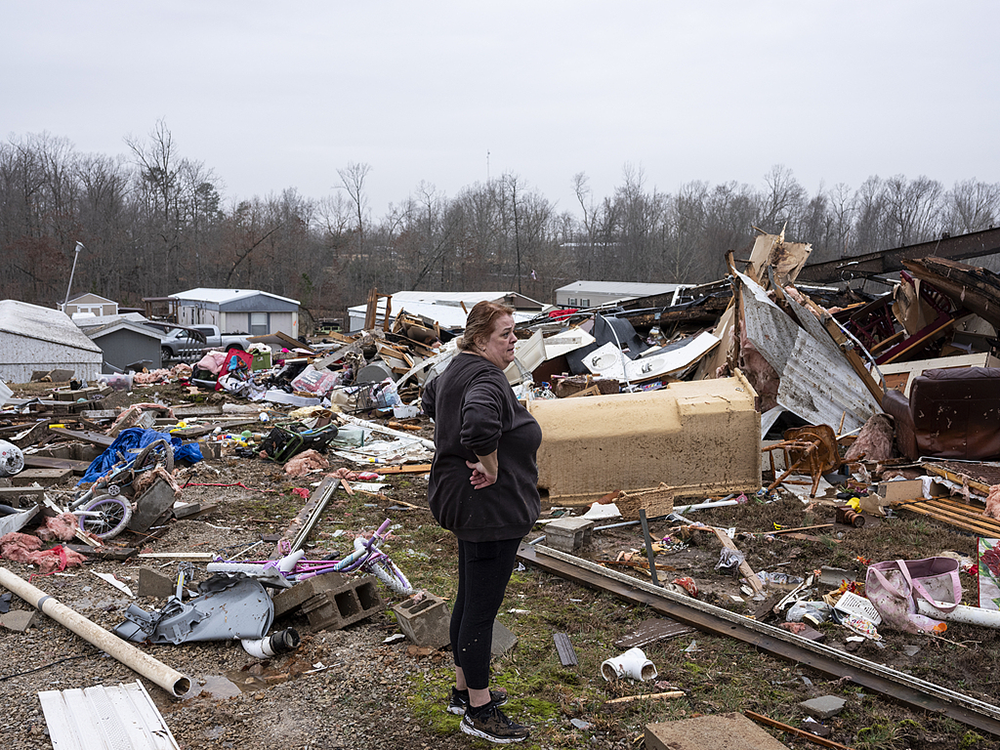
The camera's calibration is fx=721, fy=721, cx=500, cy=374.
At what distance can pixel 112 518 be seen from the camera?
637 centimetres

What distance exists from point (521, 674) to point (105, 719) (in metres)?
1.98

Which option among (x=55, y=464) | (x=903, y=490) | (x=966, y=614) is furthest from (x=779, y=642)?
(x=55, y=464)

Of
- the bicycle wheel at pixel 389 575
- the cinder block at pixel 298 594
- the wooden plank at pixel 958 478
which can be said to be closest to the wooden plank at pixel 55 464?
the bicycle wheel at pixel 389 575

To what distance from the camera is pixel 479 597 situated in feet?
9.71

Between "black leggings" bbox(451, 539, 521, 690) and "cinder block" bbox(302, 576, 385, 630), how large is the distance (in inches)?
59.6

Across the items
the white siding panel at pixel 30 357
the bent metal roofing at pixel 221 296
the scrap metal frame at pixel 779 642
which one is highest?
the bent metal roofing at pixel 221 296

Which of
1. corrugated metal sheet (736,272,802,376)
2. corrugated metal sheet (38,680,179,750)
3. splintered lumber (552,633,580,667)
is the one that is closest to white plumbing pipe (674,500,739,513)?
corrugated metal sheet (736,272,802,376)

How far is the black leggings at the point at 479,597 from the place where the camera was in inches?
115

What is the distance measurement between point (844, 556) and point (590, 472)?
255 cm

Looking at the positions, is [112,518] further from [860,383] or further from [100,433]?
[860,383]

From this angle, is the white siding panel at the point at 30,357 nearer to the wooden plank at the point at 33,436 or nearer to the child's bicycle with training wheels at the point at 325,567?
the wooden plank at the point at 33,436

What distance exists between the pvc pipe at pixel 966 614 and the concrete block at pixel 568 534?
2.55 m

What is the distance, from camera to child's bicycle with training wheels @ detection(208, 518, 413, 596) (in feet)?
15.6

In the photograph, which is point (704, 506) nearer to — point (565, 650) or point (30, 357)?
point (565, 650)
